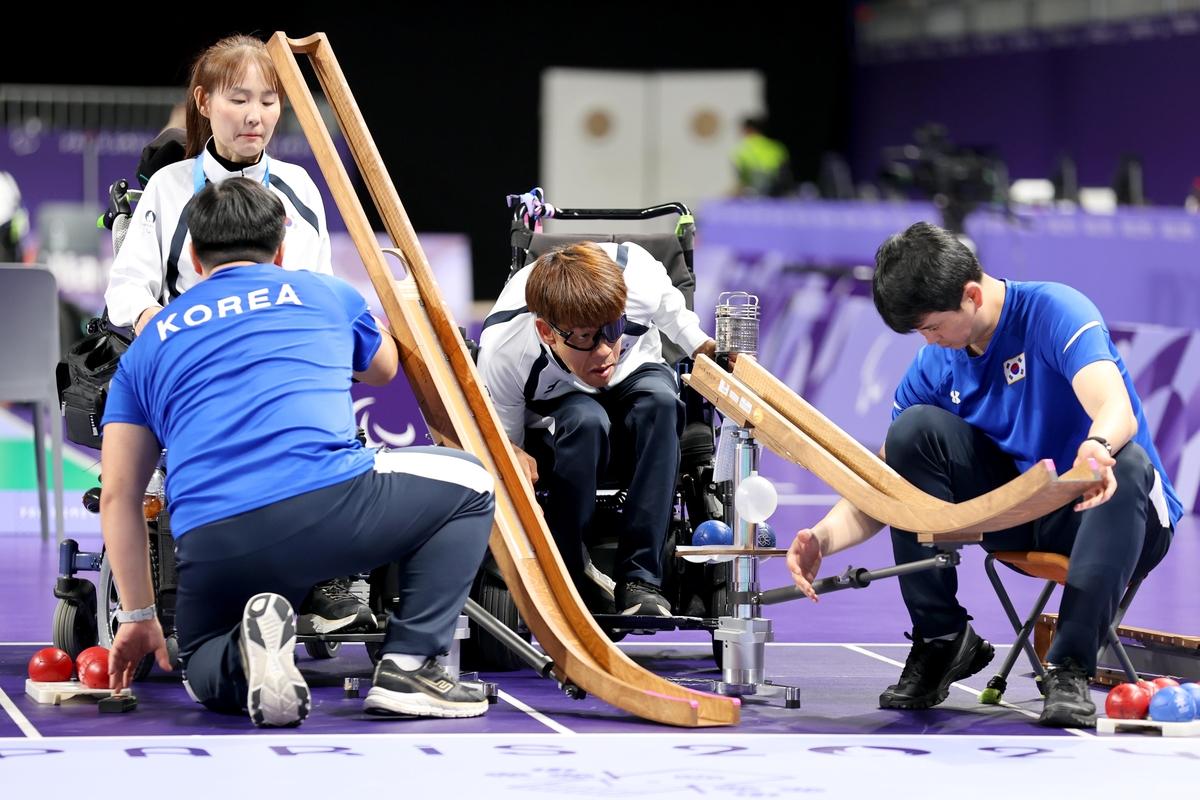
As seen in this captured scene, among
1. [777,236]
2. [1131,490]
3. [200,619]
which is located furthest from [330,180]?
[777,236]

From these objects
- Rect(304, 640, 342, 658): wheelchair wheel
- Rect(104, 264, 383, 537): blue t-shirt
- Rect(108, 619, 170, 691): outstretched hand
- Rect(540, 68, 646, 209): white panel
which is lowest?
Rect(304, 640, 342, 658): wheelchair wheel

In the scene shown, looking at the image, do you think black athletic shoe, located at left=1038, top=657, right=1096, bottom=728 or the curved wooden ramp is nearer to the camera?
the curved wooden ramp

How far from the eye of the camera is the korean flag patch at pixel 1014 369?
398cm

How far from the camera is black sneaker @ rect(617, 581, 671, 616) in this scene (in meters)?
4.46

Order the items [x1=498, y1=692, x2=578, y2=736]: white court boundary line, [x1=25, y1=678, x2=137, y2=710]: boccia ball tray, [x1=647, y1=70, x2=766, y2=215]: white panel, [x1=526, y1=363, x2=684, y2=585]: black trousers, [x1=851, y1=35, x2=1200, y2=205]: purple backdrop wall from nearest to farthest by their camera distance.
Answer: [x1=498, y1=692, x2=578, y2=736]: white court boundary line < [x1=25, y1=678, x2=137, y2=710]: boccia ball tray < [x1=526, y1=363, x2=684, y2=585]: black trousers < [x1=851, y1=35, x2=1200, y2=205]: purple backdrop wall < [x1=647, y1=70, x2=766, y2=215]: white panel

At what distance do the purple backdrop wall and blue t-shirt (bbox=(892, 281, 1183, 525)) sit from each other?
47.3 feet

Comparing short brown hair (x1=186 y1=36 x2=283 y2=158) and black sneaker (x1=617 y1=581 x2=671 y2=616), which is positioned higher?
short brown hair (x1=186 y1=36 x2=283 y2=158)

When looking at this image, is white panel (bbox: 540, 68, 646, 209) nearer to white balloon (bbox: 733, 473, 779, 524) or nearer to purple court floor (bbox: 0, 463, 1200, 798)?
purple court floor (bbox: 0, 463, 1200, 798)

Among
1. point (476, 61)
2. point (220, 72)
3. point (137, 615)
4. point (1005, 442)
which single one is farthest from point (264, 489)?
point (476, 61)

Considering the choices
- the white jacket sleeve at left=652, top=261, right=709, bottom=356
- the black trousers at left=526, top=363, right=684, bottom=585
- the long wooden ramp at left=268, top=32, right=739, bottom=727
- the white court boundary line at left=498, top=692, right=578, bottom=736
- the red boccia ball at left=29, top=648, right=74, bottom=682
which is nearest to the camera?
the white court boundary line at left=498, top=692, right=578, bottom=736

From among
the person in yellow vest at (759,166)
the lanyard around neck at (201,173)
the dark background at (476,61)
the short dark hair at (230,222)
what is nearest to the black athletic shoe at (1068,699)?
the short dark hair at (230,222)

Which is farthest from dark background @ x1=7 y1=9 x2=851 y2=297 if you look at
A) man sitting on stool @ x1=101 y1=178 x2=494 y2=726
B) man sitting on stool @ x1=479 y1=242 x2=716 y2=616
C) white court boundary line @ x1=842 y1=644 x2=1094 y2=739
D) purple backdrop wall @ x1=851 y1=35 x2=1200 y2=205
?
man sitting on stool @ x1=101 y1=178 x2=494 y2=726

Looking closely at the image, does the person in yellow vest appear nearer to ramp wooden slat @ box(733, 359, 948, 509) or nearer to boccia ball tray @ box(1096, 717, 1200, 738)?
ramp wooden slat @ box(733, 359, 948, 509)

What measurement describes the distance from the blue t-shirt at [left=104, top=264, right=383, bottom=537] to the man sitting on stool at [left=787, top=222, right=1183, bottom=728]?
1.10 meters
